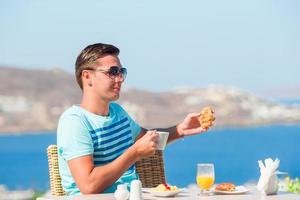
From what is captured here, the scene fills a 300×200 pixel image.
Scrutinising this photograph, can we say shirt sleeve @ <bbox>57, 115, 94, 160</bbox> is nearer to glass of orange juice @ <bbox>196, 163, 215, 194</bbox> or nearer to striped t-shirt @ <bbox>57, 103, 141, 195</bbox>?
striped t-shirt @ <bbox>57, 103, 141, 195</bbox>

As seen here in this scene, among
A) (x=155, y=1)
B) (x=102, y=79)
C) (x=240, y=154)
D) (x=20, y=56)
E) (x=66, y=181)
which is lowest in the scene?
(x=66, y=181)

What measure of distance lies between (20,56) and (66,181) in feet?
59.6

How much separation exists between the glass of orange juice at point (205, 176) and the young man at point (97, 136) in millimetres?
176

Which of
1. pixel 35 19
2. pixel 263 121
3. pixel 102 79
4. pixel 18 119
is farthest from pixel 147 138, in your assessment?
pixel 35 19

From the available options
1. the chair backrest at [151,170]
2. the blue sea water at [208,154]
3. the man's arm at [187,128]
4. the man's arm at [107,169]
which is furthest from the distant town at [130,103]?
the man's arm at [107,169]

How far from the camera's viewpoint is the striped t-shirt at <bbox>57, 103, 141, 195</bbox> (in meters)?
2.39

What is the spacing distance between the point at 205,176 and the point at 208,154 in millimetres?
18063

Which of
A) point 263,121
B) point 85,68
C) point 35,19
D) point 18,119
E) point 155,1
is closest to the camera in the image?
point 85,68

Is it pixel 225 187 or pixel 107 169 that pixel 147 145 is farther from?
pixel 225 187

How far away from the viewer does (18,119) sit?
18.1 metres

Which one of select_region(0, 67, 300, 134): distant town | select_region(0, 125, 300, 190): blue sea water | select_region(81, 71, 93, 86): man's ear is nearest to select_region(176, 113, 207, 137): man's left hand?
select_region(81, 71, 93, 86): man's ear

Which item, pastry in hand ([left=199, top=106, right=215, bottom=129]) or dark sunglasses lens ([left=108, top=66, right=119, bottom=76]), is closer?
dark sunglasses lens ([left=108, top=66, right=119, bottom=76])

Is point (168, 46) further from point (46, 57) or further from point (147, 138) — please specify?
point (147, 138)

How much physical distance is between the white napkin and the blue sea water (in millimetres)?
14118
